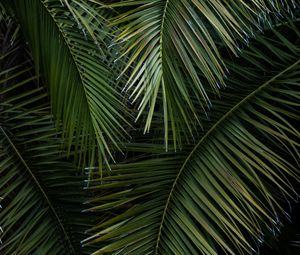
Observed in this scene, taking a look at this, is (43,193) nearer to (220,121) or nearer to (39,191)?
(39,191)

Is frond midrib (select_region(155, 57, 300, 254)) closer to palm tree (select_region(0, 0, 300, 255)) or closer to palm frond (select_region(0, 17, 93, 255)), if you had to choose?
palm tree (select_region(0, 0, 300, 255))

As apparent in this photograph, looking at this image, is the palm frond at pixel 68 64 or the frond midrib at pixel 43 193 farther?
the frond midrib at pixel 43 193

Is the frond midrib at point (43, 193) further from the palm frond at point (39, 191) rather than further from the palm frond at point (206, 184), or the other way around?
the palm frond at point (206, 184)

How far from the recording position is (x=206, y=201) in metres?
1.77

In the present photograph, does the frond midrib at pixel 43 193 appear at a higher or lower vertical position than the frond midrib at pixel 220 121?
higher

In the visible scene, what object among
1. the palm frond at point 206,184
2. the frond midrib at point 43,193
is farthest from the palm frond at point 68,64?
the frond midrib at point 43,193

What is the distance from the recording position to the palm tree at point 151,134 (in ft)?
5.23

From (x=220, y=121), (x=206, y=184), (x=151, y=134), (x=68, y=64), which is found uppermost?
(x=68, y=64)

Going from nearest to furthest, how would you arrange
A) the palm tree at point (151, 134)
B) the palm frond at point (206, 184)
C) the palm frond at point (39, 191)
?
the palm tree at point (151, 134) → the palm frond at point (206, 184) → the palm frond at point (39, 191)

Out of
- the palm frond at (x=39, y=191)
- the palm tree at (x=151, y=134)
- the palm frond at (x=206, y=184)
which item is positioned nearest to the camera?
the palm tree at (x=151, y=134)

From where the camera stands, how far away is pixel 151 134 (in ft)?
6.98

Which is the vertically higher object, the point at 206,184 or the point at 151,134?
the point at 151,134

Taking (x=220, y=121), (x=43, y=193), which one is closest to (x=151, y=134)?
(x=220, y=121)

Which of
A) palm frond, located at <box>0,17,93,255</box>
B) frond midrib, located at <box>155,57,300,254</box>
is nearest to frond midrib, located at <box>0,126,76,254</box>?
palm frond, located at <box>0,17,93,255</box>
